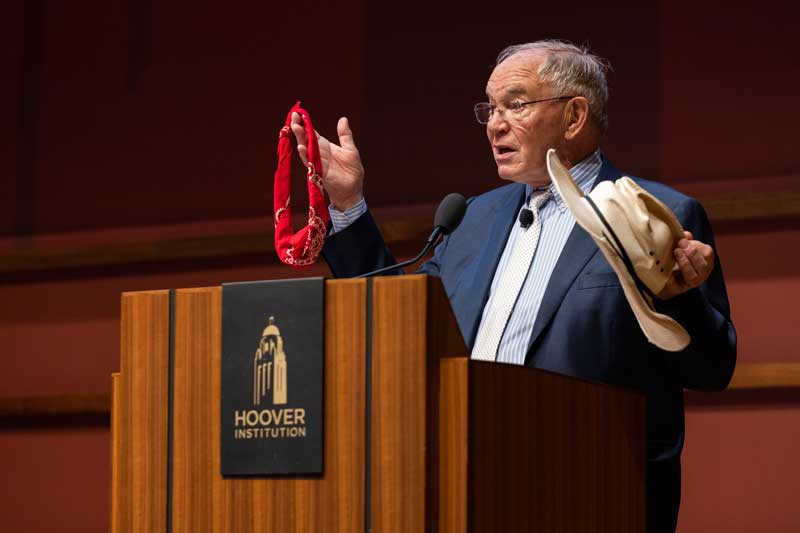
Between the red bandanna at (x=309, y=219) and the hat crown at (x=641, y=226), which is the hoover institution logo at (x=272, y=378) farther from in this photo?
the red bandanna at (x=309, y=219)

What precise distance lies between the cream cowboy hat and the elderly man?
0.04 meters

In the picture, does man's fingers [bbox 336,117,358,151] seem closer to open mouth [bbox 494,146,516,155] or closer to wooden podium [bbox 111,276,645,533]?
open mouth [bbox 494,146,516,155]

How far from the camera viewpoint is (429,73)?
394 centimetres

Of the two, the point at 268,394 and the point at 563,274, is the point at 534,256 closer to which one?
the point at 563,274

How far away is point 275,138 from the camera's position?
163 inches

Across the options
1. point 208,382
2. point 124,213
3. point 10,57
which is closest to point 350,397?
point 208,382

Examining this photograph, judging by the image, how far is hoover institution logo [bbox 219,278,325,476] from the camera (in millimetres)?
1668

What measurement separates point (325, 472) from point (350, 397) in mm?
102

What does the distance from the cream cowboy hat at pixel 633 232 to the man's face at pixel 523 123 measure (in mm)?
668

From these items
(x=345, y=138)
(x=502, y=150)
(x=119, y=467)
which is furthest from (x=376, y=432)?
(x=502, y=150)

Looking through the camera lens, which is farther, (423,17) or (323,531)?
(423,17)

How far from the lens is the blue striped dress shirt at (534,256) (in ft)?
7.51

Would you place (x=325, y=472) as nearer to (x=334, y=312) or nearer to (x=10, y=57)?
(x=334, y=312)

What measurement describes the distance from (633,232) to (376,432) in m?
0.49
